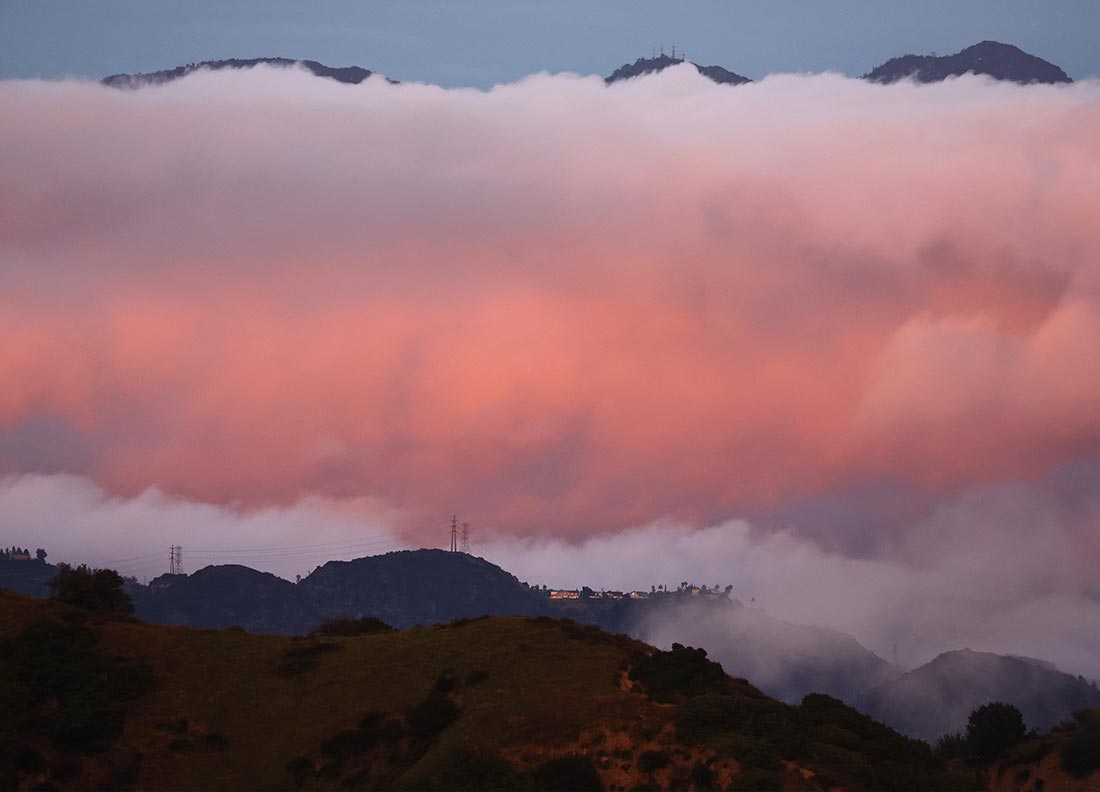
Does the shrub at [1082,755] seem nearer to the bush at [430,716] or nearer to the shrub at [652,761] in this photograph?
the shrub at [652,761]

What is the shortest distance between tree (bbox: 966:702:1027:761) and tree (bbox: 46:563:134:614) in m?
94.6

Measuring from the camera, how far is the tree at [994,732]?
162m

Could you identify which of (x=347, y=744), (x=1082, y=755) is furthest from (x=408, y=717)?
(x=1082, y=755)

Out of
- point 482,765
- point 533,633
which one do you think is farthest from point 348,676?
point 482,765

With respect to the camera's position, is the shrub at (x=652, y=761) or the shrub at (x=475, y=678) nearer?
the shrub at (x=652, y=761)

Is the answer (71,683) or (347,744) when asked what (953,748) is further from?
(71,683)

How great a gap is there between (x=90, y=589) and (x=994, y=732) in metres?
100.0

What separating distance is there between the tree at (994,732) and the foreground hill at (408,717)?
179 feet

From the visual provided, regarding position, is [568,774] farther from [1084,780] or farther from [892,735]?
[1084,780]

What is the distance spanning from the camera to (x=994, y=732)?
162 meters

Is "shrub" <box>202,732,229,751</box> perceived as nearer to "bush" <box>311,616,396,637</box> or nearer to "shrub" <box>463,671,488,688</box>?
"shrub" <box>463,671,488,688</box>

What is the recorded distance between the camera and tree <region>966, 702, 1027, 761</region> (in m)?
162

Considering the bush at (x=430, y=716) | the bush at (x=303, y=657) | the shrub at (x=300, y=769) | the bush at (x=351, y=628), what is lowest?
the shrub at (x=300, y=769)

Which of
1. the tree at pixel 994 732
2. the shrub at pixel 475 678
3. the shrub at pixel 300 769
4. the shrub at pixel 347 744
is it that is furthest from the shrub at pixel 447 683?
the tree at pixel 994 732
